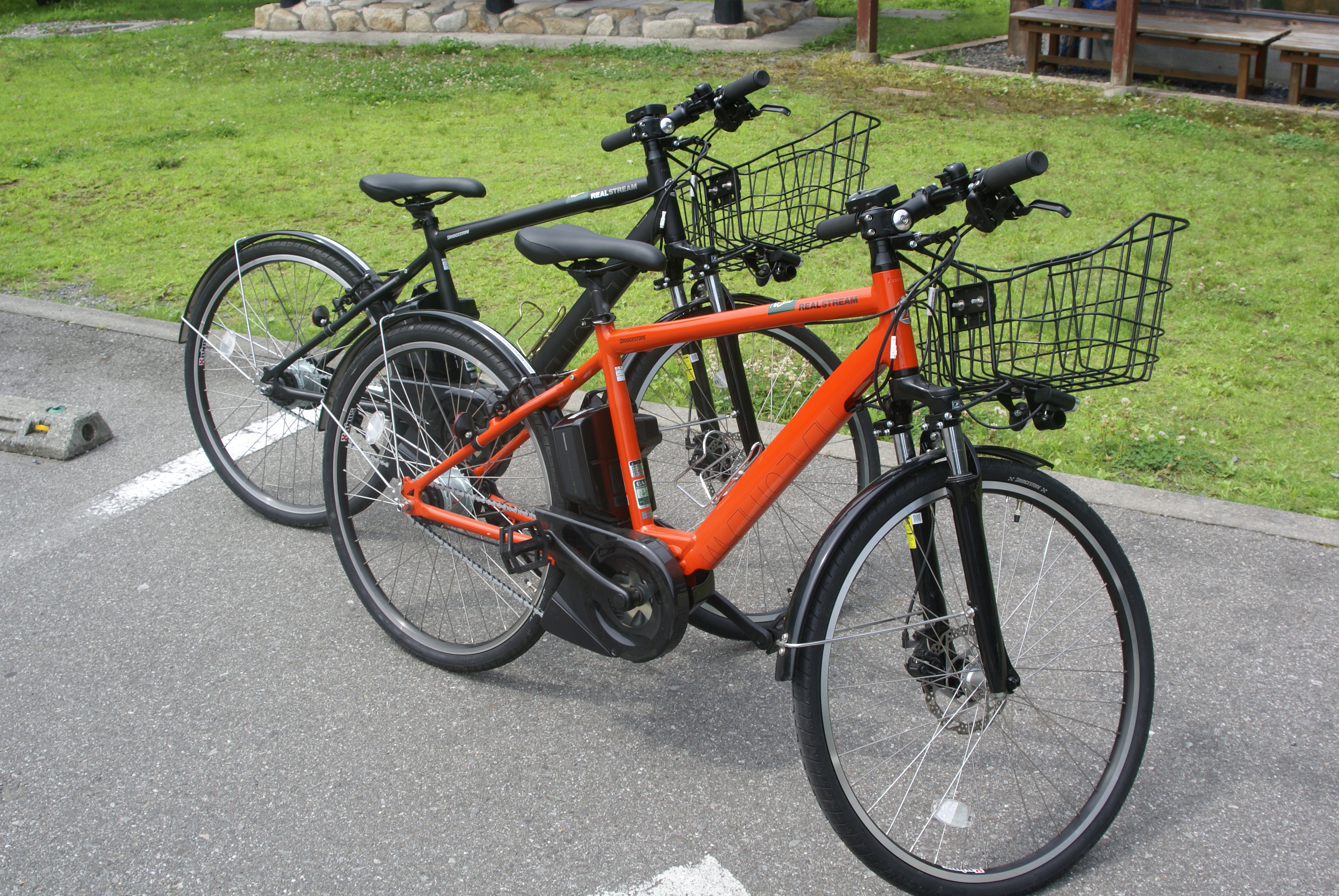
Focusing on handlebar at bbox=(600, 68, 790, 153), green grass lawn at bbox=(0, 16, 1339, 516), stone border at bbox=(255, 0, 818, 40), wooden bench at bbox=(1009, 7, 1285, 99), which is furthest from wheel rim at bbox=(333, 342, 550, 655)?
stone border at bbox=(255, 0, 818, 40)

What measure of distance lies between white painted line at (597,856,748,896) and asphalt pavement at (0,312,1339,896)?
1cm

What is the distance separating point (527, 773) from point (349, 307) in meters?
1.71

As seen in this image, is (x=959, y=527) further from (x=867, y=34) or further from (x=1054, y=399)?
(x=867, y=34)

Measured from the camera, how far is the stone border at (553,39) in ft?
42.9

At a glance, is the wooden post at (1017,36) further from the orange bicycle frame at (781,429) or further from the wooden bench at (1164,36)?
the orange bicycle frame at (781,429)

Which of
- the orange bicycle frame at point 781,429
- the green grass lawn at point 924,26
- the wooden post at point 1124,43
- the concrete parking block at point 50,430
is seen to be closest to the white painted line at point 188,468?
the concrete parking block at point 50,430

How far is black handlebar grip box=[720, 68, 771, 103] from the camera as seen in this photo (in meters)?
3.05

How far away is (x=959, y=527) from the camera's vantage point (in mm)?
2291

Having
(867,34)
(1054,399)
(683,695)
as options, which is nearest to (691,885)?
(683,695)

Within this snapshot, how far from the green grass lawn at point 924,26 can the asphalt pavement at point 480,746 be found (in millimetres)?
10343

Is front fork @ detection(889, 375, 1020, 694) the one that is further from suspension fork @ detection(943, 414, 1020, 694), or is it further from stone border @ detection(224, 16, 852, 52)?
stone border @ detection(224, 16, 852, 52)

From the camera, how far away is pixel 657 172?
3.23 m

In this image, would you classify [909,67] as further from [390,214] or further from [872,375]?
[872,375]

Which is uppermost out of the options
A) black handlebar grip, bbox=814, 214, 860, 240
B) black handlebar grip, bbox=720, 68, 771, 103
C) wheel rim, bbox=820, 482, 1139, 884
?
black handlebar grip, bbox=720, 68, 771, 103
